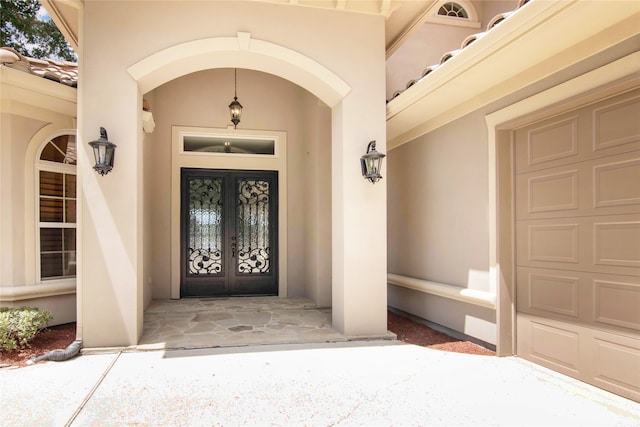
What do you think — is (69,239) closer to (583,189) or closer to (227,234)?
(227,234)

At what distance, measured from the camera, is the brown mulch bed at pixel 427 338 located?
4734mm

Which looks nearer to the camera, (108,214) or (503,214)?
(503,214)

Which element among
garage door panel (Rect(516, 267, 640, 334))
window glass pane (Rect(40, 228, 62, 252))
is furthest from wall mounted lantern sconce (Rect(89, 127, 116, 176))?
garage door panel (Rect(516, 267, 640, 334))

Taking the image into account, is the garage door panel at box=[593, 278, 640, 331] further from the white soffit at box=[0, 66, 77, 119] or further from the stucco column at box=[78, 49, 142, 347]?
the white soffit at box=[0, 66, 77, 119]

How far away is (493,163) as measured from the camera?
14.9 feet

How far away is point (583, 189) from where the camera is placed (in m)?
3.64

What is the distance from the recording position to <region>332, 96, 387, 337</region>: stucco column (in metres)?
5.16

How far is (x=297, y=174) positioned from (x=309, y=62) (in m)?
3.31

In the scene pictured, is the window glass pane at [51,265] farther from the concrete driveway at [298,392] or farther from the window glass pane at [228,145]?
the window glass pane at [228,145]

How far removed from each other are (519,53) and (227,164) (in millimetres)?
5722

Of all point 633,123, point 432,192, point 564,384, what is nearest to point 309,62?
point 432,192

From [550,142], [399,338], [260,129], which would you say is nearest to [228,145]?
[260,129]

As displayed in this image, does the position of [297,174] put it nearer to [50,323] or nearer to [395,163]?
[395,163]

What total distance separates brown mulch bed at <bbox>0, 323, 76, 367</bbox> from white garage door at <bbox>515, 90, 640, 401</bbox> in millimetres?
5545
